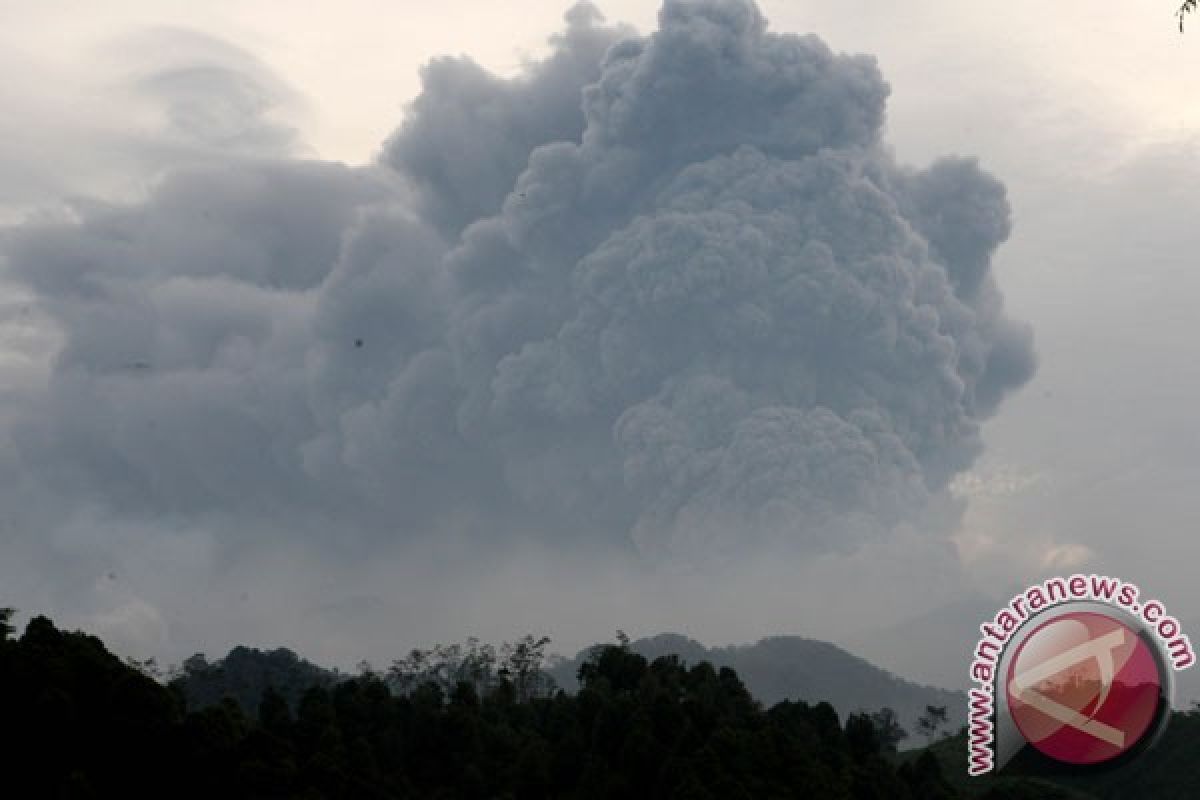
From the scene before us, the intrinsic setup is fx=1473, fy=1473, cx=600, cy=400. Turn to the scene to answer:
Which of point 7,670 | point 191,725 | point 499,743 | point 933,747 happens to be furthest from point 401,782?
point 933,747

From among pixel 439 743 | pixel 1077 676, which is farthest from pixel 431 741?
pixel 1077 676

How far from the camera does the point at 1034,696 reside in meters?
52.8

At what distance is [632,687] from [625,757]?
27641 mm

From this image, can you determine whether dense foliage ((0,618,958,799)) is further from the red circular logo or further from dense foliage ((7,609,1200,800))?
the red circular logo

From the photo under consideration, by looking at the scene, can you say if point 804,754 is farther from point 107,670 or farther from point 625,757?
point 107,670

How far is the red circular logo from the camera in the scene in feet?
168

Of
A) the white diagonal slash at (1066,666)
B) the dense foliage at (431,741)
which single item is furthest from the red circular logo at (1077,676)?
the dense foliage at (431,741)

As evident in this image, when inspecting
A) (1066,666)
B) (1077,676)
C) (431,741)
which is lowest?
(1077,676)

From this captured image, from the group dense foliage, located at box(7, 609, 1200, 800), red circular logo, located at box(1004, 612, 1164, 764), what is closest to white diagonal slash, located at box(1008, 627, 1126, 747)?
red circular logo, located at box(1004, 612, 1164, 764)

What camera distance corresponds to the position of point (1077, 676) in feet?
174

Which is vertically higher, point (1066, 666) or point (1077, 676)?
point (1066, 666)

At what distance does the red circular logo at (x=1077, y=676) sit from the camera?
51.3 metres

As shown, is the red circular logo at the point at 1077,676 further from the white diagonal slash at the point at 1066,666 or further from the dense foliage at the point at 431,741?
the dense foliage at the point at 431,741

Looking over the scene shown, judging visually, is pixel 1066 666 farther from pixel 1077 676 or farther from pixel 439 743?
pixel 439 743
